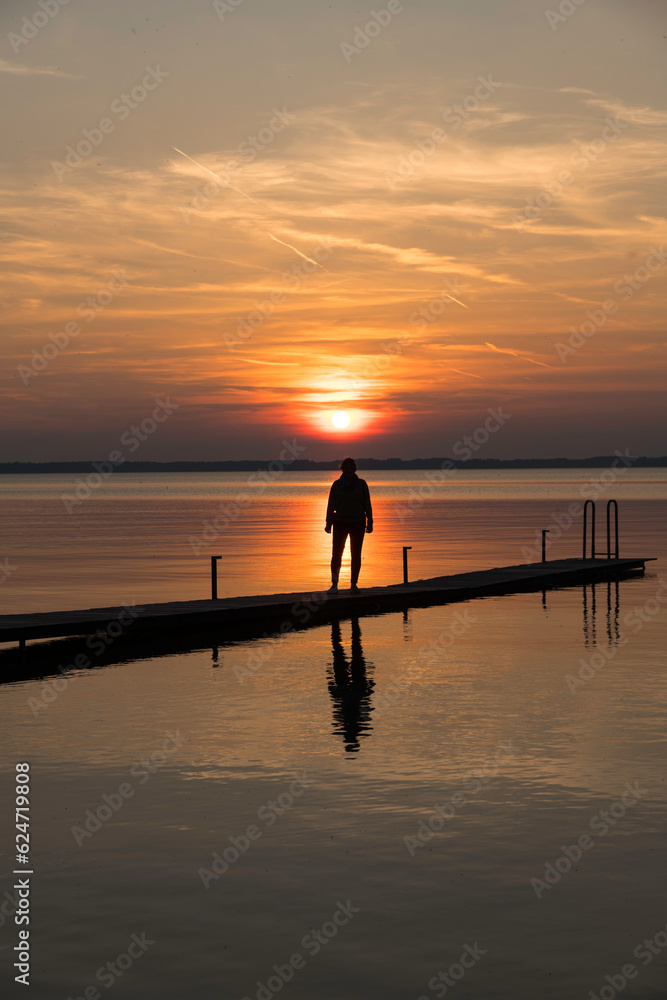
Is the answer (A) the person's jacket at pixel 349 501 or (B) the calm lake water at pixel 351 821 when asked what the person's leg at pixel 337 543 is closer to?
(A) the person's jacket at pixel 349 501

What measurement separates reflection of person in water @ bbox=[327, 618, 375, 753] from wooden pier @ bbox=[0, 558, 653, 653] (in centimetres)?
258

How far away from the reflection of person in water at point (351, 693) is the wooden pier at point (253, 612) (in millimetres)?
2576

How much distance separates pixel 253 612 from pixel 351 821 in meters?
12.3

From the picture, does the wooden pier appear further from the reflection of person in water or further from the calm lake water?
the reflection of person in water

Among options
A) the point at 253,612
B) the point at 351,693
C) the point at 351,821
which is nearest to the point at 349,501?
the point at 253,612

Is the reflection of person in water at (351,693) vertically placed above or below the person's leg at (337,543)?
below

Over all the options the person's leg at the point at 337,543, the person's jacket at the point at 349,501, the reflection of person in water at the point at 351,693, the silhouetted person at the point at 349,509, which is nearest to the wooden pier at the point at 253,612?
the person's leg at the point at 337,543

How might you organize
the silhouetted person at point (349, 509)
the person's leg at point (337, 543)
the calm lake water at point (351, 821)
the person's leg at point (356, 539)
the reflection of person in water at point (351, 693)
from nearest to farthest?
the calm lake water at point (351, 821), the reflection of person in water at point (351, 693), the silhouetted person at point (349, 509), the person's leg at point (356, 539), the person's leg at point (337, 543)

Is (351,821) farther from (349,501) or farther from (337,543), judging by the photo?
(337,543)

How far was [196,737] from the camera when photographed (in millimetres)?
11500

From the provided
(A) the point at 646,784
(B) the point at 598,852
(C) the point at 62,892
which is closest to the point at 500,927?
(B) the point at 598,852

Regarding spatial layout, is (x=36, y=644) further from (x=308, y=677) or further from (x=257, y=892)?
(x=257, y=892)

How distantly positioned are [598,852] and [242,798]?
2.81 meters

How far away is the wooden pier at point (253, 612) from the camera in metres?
17.8
